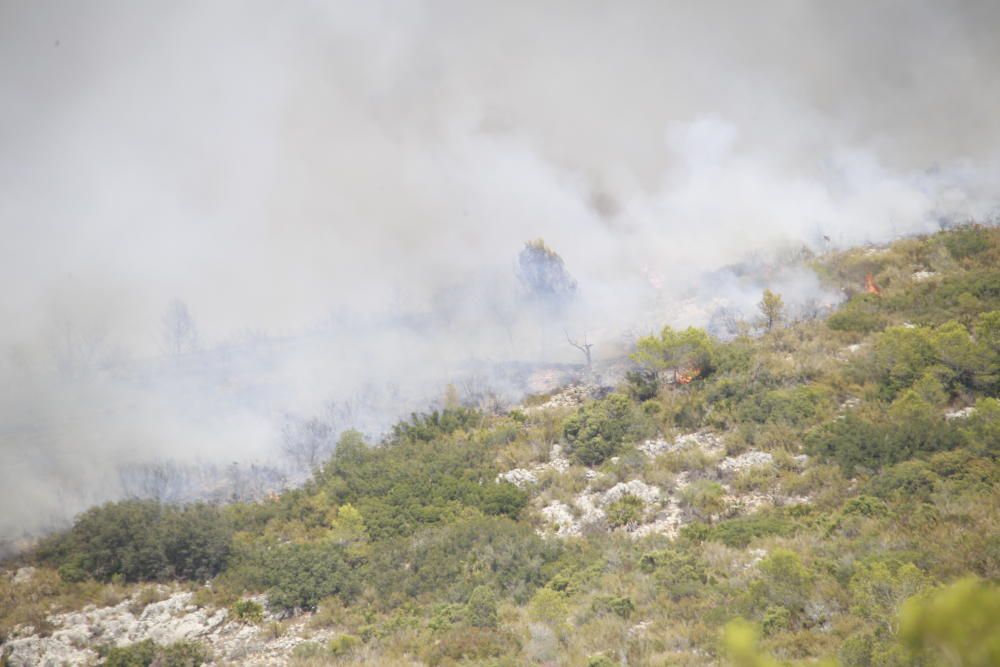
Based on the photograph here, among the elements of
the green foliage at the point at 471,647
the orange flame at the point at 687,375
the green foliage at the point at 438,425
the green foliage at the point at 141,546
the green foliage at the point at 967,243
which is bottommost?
the green foliage at the point at 471,647

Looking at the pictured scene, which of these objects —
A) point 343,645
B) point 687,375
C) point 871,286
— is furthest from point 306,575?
point 871,286

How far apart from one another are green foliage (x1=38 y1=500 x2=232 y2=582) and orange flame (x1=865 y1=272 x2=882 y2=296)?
134 ft

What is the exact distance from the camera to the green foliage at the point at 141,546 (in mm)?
23047

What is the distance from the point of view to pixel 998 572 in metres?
10.7

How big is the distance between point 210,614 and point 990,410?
27.8 meters

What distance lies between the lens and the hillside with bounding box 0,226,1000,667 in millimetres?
13023

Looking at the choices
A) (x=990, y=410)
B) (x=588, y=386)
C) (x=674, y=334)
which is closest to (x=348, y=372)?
(x=588, y=386)

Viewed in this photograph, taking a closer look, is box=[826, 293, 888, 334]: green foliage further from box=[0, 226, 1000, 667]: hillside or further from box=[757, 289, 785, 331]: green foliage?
box=[757, 289, 785, 331]: green foliage

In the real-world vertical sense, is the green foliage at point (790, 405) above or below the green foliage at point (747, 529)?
above

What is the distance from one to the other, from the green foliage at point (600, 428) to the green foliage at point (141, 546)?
54.5ft

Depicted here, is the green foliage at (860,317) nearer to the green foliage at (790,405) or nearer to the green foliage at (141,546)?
the green foliage at (790,405)

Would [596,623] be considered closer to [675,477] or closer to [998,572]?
[998,572]

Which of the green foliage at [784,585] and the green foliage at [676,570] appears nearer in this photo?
the green foliage at [784,585]

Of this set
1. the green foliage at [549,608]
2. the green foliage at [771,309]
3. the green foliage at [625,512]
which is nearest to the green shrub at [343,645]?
the green foliage at [549,608]
